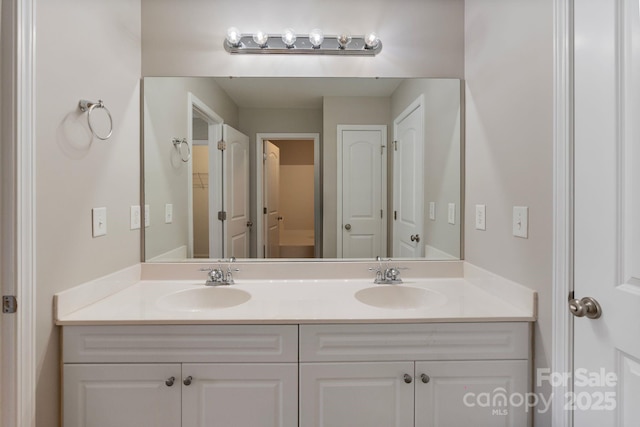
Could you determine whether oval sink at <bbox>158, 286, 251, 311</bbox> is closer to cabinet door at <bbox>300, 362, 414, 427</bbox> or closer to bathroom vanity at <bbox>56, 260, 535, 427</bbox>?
bathroom vanity at <bbox>56, 260, 535, 427</bbox>

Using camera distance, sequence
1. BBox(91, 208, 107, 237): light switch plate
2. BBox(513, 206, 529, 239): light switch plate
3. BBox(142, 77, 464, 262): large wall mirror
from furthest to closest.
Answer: BBox(142, 77, 464, 262): large wall mirror
BBox(91, 208, 107, 237): light switch plate
BBox(513, 206, 529, 239): light switch plate

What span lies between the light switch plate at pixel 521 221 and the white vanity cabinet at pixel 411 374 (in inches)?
13.4

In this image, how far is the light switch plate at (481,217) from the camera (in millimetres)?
1470

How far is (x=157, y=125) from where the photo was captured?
5.47ft

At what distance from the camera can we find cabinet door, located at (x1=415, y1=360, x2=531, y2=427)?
3.78 feet

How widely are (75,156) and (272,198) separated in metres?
0.88

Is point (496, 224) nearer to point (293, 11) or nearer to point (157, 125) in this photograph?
point (293, 11)

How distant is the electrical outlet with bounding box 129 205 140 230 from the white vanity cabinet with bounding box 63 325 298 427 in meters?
0.58

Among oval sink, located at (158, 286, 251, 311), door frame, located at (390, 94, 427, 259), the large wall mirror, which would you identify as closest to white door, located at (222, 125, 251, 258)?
the large wall mirror

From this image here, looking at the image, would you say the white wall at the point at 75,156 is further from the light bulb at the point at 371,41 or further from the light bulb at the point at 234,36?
the light bulb at the point at 371,41

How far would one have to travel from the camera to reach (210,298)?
5.06 ft

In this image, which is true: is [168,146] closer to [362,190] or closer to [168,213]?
[168,213]

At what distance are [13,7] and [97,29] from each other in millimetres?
381

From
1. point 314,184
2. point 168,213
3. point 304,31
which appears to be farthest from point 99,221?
point 304,31
